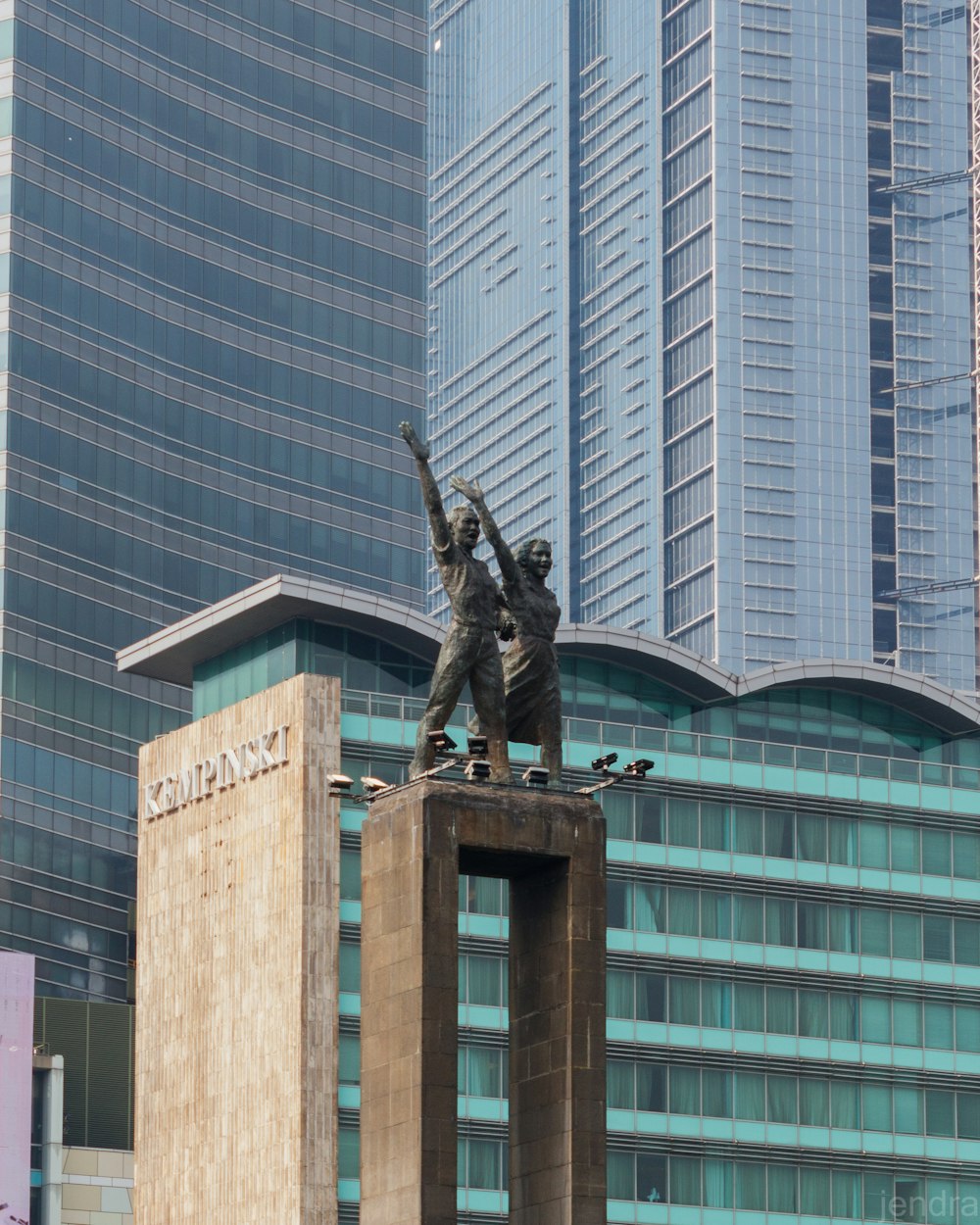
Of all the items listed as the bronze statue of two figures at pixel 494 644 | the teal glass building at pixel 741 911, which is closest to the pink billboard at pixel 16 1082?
the teal glass building at pixel 741 911

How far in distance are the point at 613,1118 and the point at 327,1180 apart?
13.1 metres

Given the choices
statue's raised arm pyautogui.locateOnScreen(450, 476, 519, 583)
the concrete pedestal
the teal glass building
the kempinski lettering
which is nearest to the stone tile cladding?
the kempinski lettering

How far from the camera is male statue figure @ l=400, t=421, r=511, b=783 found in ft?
244

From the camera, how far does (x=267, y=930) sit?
150m

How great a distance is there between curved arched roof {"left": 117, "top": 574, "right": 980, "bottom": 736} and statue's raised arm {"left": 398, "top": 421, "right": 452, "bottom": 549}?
257 ft

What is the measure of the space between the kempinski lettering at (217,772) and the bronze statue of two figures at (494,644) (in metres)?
75.0

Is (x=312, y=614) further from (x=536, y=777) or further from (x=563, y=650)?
(x=536, y=777)

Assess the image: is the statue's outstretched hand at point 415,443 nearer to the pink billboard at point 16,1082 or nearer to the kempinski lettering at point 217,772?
the kempinski lettering at point 217,772

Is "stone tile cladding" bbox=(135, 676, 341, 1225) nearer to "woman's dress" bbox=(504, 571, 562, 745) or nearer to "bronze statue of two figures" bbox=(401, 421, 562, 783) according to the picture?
"woman's dress" bbox=(504, 571, 562, 745)

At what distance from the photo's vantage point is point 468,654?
74.8 metres

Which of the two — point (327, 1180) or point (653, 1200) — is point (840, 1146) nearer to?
point (653, 1200)

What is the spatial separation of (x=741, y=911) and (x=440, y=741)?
278ft

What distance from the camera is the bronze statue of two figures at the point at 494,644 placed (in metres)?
74.2

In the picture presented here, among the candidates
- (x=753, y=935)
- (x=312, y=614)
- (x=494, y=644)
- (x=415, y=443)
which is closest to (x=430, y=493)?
(x=415, y=443)
